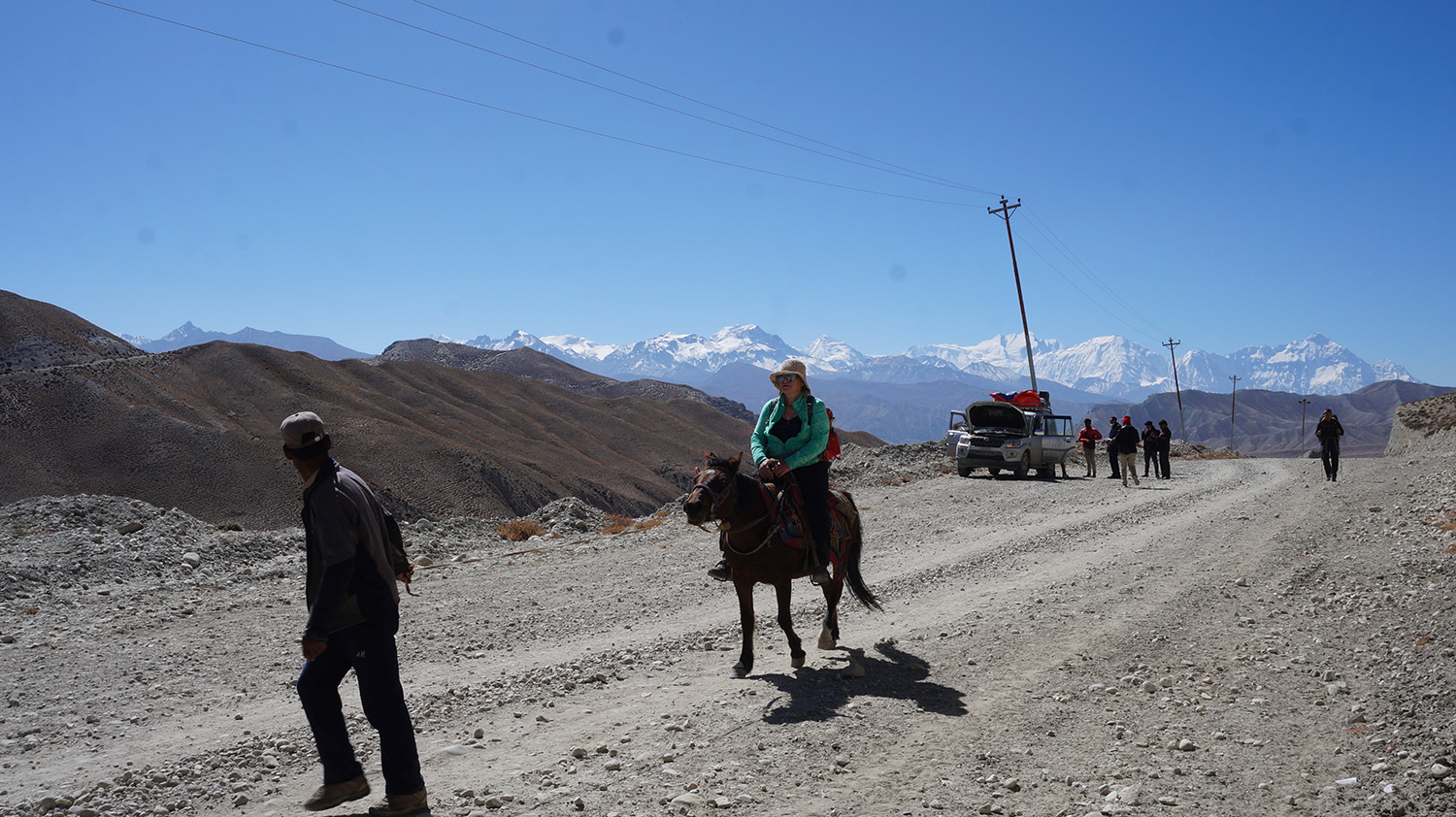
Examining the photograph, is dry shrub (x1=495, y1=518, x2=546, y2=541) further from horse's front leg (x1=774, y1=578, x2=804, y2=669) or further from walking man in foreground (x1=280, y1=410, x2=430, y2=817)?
walking man in foreground (x1=280, y1=410, x2=430, y2=817)

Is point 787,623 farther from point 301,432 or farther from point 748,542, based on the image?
point 301,432

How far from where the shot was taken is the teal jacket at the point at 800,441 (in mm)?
7414

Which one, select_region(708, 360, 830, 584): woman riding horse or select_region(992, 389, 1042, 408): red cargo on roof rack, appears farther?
select_region(992, 389, 1042, 408): red cargo on roof rack

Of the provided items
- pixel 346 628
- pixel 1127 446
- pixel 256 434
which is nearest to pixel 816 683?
pixel 346 628

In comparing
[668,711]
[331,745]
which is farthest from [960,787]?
[331,745]

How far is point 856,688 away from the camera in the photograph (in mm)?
6887

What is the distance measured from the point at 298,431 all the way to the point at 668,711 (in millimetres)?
3344

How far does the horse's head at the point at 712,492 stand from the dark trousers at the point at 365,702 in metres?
2.40

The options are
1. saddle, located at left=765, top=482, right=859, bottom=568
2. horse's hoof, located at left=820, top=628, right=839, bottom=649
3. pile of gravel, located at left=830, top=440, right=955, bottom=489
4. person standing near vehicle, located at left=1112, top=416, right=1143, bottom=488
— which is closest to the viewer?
saddle, located at left=765, top=482, right=859, bottom=568

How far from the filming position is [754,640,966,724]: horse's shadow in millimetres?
6289

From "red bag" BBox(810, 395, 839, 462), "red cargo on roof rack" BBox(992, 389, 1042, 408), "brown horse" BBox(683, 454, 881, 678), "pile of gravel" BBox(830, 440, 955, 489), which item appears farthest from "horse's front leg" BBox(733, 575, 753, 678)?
"red cargo on roof rack" BBox(992, 389, 1042, 408)

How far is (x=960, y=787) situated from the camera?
4.97m

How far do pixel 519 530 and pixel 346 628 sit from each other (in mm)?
15788

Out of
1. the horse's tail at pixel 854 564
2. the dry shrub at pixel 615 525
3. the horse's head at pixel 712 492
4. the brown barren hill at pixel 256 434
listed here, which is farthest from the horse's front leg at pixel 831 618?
the brown barren hill at pixel 256 434
